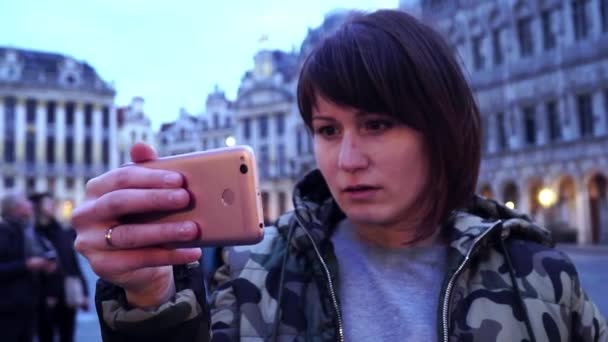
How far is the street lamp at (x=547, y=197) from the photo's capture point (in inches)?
1073

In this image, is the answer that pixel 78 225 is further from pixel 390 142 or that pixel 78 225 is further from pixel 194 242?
pixel 390 142

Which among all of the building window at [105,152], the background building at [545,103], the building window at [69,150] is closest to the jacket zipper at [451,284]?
the background building at [545,103]

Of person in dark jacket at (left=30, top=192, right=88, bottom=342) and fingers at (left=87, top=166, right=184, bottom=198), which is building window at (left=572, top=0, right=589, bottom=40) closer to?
person in dark jacket at (left=30, top=192, right=88, bottom=342)

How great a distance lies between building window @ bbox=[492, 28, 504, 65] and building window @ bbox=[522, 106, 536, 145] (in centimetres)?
327

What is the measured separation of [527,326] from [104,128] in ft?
186

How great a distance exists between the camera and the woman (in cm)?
164

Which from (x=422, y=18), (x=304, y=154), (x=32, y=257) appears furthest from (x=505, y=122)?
(x=422, y=18)

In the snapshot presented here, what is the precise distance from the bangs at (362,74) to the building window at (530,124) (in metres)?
30.9

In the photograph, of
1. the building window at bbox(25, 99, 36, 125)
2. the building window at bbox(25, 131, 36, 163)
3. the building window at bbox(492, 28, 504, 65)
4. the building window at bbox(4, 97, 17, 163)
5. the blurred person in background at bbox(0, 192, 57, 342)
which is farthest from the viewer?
the building window at bbox(25, 131, 36, 163)

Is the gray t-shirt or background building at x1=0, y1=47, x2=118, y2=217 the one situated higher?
background building at x1=0, y1=47, x2=118, y2=217

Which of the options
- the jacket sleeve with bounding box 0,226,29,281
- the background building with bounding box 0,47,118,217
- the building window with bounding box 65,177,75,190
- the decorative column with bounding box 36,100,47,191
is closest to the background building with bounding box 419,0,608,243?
the jacket sleeve with bounding box 0,226,29,281

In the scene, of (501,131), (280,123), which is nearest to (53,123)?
(280,123)

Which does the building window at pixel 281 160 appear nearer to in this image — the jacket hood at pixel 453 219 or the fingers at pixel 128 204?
the jacket hood at pixel 453 219

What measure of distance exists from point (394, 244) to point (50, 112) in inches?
2208
